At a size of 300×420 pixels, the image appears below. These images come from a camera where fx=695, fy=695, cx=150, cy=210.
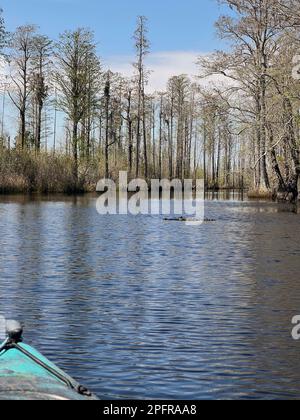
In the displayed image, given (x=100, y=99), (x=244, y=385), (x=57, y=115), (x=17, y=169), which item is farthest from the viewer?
(x=57, y=115)

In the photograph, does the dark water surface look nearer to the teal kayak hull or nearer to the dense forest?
the teal kayak hull

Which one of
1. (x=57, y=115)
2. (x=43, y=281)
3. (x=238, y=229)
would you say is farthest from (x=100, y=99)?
(x=43, y=281)

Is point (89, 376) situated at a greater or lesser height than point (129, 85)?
lesser

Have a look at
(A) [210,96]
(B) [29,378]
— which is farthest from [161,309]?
(A) [210,96]

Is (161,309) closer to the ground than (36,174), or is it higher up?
closer to the ground

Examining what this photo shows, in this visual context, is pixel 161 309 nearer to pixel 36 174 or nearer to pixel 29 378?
pixel 29 378

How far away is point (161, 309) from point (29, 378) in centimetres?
A: 495

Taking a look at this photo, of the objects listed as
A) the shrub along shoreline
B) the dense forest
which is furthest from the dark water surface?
the shrub along shoreline

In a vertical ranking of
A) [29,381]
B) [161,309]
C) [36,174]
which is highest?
[36,174]

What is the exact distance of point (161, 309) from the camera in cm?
1020

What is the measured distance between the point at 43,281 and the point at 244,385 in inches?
254
